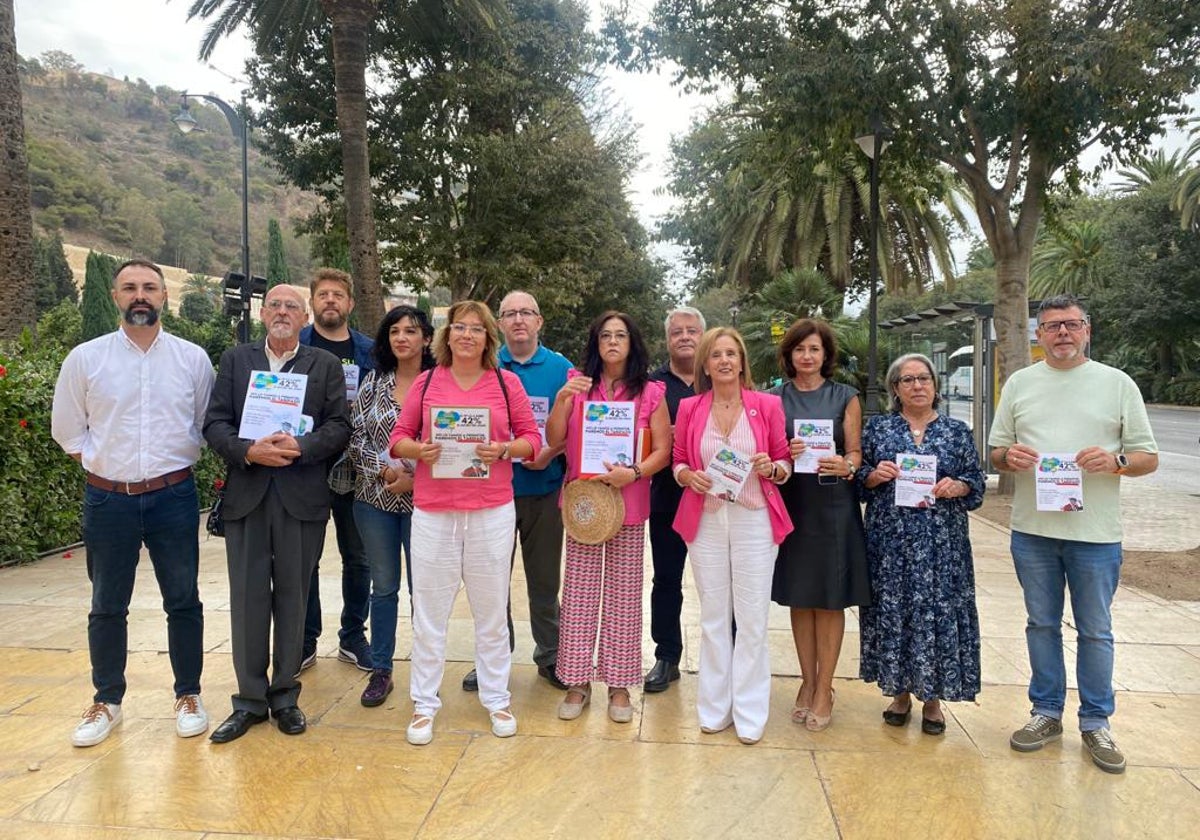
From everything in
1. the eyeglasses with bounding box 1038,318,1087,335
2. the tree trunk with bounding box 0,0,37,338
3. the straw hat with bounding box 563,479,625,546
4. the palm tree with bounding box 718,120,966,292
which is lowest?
the straw hat with bounding box 563,479,625,546

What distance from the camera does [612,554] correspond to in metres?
3.96

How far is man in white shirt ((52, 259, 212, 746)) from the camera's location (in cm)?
360

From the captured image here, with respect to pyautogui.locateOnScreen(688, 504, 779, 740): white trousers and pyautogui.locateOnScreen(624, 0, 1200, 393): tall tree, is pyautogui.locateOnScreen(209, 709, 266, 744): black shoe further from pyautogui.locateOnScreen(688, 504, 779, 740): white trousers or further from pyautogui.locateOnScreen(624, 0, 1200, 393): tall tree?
pyautogui.locateOnScreen(624, 0, 1200, 393): tall tree

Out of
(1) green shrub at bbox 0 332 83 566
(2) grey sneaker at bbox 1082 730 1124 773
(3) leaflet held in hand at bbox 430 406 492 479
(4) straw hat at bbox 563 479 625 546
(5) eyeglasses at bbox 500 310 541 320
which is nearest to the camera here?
(2) grey sneaker at bbox 1082 730 1124 773

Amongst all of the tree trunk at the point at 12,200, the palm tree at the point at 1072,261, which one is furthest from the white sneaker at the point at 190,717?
the palm tree at the point at 1072,261

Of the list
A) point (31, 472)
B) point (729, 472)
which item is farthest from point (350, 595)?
point (31, 472)

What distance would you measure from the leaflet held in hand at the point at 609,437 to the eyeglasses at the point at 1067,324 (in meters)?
1.96

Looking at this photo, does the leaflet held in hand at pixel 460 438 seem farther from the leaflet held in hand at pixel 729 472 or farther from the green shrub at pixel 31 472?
the green shrub at pixel 31 472

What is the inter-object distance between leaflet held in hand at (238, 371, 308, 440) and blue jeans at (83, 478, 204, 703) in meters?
0.49

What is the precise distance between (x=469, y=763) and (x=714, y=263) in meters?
28.4

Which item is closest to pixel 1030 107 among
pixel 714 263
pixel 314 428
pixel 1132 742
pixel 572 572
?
pixel 1132 742

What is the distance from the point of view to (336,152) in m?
17.6

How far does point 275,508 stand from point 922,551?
3053 millimetres

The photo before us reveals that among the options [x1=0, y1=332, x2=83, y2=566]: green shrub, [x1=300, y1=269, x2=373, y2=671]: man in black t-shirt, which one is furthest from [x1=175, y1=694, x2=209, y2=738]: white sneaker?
[x1=0, y1=332, x2=83, y2=566]: green shrub
